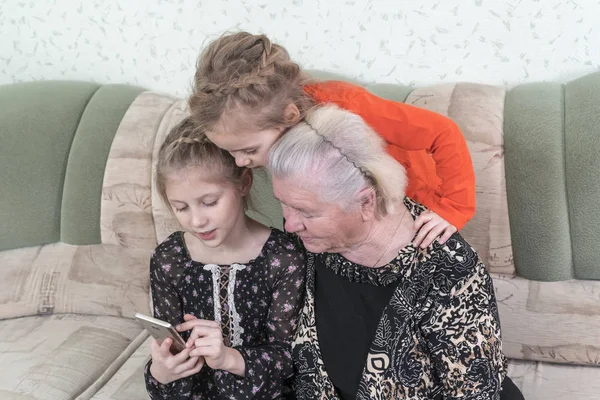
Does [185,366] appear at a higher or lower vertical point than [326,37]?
lower

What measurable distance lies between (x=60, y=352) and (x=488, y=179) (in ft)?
4.49

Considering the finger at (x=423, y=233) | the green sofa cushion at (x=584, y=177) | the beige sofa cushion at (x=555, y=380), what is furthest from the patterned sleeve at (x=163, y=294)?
the green sofa cushion at (x=584, y=177)

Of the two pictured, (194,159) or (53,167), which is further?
(53,167)

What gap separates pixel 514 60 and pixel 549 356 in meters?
0.90

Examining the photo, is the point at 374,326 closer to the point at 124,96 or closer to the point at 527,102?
the point at 527,102

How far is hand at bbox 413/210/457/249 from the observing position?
1.39 metres

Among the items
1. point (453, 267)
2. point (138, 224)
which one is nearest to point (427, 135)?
point (453, 267)

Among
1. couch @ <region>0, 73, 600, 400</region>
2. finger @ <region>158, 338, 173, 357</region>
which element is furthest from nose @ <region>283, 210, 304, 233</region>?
couch @ <region>0, 73, 600, 400</region>

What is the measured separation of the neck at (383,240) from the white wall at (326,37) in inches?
34.8

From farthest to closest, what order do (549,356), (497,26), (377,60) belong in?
1. (377,60)
2. (497,26)
3. (549,356)

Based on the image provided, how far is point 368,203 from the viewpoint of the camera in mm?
1369

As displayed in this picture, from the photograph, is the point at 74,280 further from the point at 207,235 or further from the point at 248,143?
the point at 248,143

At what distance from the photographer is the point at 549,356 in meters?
1.86

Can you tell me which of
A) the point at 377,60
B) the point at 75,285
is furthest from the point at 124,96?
the point at 377,60
